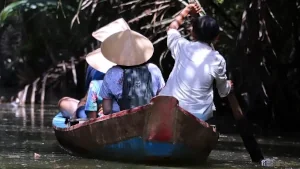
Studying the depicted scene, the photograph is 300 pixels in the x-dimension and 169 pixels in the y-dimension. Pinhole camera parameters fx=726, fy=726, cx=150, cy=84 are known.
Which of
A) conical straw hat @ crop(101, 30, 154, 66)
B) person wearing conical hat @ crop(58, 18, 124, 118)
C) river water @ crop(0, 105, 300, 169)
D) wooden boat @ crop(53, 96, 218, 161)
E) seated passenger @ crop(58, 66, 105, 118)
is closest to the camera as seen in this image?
wooden boat @ crop(53, 96, 218, 161)

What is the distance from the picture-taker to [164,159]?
211 inches

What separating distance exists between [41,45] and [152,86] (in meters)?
11.7

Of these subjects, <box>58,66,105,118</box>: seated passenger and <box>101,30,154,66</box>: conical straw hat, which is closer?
<box>101,30,154,66</box>: conical straw hat

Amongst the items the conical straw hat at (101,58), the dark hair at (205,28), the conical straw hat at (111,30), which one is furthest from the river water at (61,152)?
the conical straw hat at (111,30)

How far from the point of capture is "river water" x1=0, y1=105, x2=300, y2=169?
17.6ft

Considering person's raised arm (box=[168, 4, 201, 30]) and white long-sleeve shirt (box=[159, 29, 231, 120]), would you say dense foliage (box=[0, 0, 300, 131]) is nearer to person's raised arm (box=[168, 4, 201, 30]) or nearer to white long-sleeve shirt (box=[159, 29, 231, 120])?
person's raised arm (box=[168, 4, 201, 30])

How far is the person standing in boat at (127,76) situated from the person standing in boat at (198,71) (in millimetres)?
297

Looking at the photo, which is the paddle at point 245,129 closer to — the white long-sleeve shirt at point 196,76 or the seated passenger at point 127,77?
the white long-sleeve shirt at point 196,76

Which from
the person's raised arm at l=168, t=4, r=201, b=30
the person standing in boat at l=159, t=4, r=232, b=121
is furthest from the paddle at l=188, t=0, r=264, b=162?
the person's raised arm at l=168, t=4, r=201, b=30

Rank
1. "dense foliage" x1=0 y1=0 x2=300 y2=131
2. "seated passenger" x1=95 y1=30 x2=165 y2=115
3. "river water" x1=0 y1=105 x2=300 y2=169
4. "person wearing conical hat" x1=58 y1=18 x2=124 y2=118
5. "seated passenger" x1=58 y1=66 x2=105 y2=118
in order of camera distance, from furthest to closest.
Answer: "dense foliage" x1=0 y1=0 x2=300 y2=131 → "seated passenger" x1=58 y1=66 x2=105 y2=118 → "person wearing conical hat" x1=58 y1=18 x2=124 y2=118 → "seated passenger" x1=95 y1=30 x2=165 y2=115 → "river water" x1=0 y1=105 x2=300 y2=169

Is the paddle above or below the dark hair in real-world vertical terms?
below

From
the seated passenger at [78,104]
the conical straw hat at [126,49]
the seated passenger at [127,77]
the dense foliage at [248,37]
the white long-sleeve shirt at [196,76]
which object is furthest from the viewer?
the dense foliage at [248,37]

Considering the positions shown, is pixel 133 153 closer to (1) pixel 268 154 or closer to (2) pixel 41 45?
(1) pixel 268 154

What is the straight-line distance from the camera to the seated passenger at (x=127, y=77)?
574 centimetres
